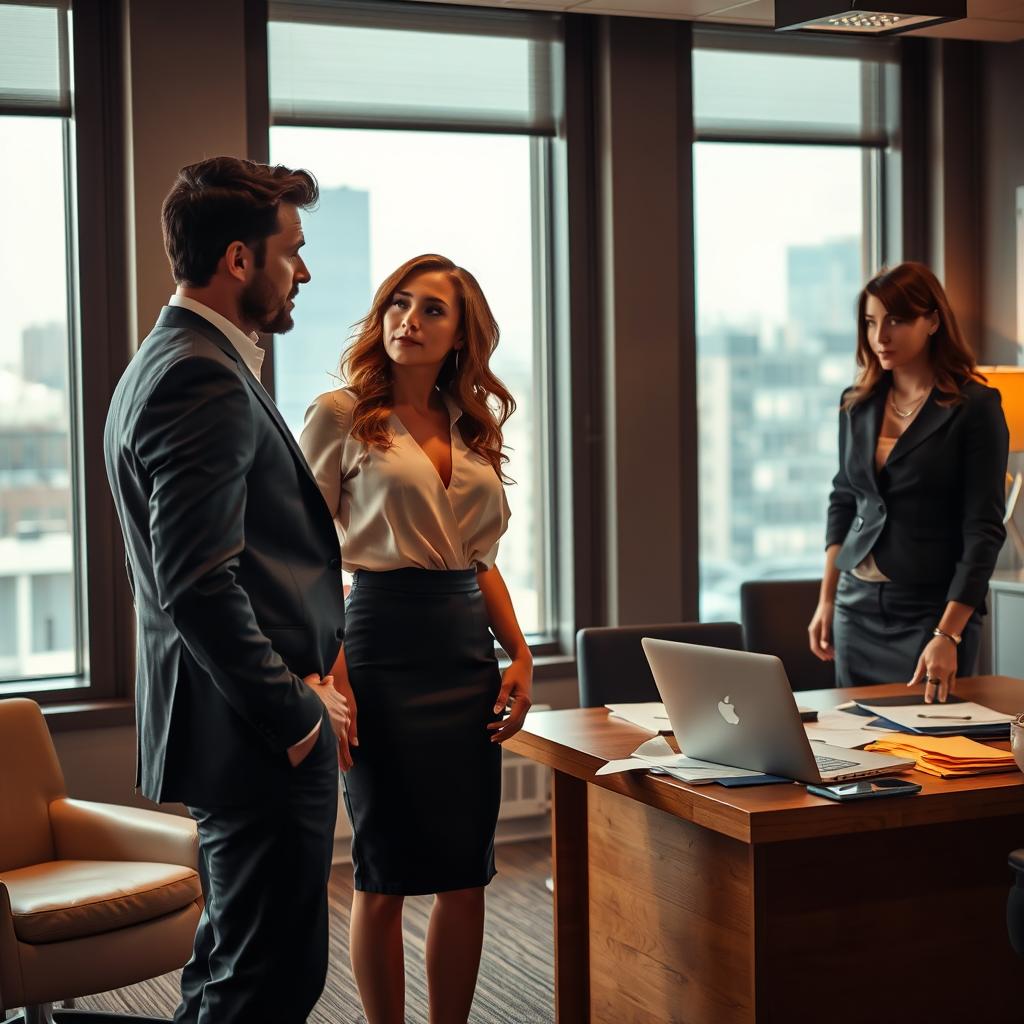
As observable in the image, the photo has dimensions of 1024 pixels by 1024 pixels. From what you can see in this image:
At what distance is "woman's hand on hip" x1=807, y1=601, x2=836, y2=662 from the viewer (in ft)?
12.5

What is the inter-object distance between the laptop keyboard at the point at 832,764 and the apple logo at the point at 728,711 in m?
0.16

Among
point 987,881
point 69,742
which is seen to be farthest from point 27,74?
point 987,881

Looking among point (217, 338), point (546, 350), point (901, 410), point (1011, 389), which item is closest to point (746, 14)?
point (546, 350)

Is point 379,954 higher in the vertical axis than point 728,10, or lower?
lower

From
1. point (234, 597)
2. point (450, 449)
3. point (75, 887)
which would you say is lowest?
point (75, 887)

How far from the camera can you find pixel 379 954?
2.80 meters

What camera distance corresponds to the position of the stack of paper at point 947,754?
251 cm

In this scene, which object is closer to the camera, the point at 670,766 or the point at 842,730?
the point at 670,766

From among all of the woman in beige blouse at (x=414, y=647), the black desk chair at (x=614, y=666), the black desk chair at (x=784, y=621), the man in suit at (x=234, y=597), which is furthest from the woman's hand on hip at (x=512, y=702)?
the black desk chair at (x=784, y=621)

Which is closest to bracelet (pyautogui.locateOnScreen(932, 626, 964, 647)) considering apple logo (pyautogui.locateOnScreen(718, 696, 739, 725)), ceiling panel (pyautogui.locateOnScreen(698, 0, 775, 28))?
apple logo (pyautogui.locateOnScreen(718, 696, 739, 725))

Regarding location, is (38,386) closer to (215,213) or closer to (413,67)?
(413,67)

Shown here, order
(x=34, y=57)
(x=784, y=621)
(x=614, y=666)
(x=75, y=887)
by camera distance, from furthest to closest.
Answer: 1. (x=34, y=57)
2. (x=784, y=621)
3. (x=614, y=666)
4. (x=75, y=887)

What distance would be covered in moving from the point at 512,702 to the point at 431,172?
8.61ft

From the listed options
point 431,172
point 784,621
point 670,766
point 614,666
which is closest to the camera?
point 670,766
